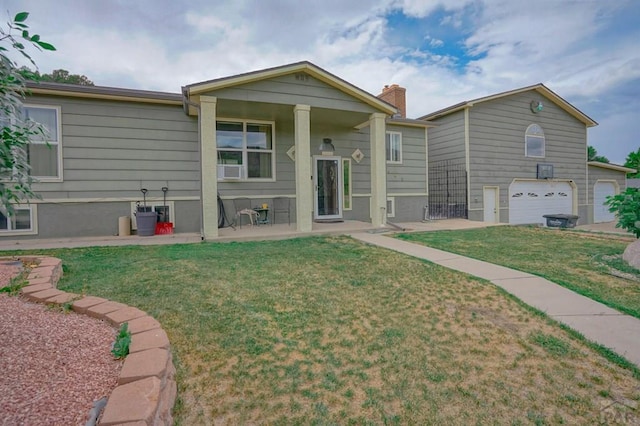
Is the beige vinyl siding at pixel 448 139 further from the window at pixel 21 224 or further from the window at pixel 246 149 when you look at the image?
the window at pixel 21 224

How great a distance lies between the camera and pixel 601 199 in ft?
52.9

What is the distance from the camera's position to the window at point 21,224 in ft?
23.5

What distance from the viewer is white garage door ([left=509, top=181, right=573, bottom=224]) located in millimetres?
13484

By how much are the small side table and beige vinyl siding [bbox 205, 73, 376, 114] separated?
3031mm

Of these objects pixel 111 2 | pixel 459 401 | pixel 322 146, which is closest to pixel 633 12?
pixel 322 146

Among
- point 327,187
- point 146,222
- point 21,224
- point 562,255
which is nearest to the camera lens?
point 562,255

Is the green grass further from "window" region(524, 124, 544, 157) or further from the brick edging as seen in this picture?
"window" region(524, 124, 544, 157)

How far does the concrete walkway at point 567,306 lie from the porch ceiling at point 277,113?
15.7 ft

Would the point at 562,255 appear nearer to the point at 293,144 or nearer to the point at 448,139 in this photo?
the point at 293,144

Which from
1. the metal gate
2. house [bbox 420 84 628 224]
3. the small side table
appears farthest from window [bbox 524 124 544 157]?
the small side table

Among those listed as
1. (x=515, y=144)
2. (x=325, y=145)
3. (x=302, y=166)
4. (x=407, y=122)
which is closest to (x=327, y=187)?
(x=325, y=145)

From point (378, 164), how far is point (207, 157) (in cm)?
419

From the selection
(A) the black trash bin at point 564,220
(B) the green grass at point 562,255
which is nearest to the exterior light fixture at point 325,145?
(B) the green grass at point 562,255

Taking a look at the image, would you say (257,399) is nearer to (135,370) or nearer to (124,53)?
(135,370)
